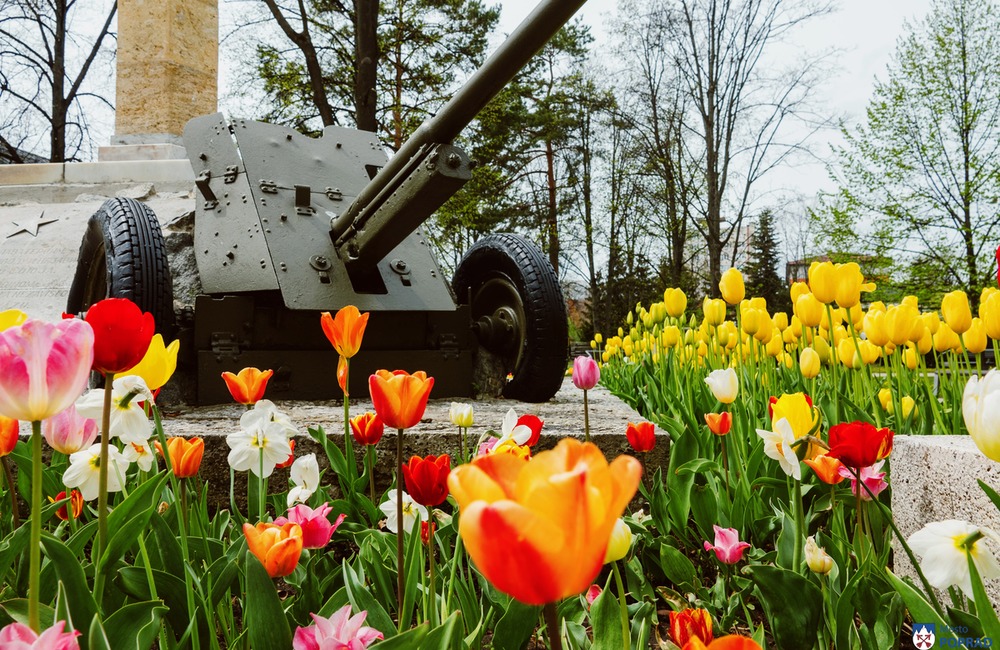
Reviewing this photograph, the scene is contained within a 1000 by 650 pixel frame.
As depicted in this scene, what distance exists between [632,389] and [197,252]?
2808mm

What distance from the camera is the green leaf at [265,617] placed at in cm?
77

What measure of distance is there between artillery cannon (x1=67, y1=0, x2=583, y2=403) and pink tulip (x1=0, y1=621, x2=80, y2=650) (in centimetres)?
231

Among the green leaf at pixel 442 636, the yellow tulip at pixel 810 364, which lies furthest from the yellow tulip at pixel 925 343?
the green leaf at pixel 442 636

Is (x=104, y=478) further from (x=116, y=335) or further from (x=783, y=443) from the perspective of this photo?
(x=783, y=443)

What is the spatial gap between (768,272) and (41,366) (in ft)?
95.0

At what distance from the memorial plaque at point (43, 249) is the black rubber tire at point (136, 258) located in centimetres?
306

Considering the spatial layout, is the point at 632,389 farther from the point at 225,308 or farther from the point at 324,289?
the point at 225,308

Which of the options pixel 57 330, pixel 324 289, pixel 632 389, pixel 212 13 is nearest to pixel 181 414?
pixel 324 289

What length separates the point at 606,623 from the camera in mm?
820

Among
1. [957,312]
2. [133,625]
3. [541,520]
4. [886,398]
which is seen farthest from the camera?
[886,398]

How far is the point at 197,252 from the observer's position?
3.49 m

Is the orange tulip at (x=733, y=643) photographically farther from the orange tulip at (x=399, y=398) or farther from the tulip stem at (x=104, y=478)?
the tulip stem at (x=104, y=478)

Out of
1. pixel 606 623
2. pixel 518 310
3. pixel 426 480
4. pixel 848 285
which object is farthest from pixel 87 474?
pixel 518 310

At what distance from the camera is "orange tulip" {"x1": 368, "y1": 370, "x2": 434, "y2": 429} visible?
0.81 meters
